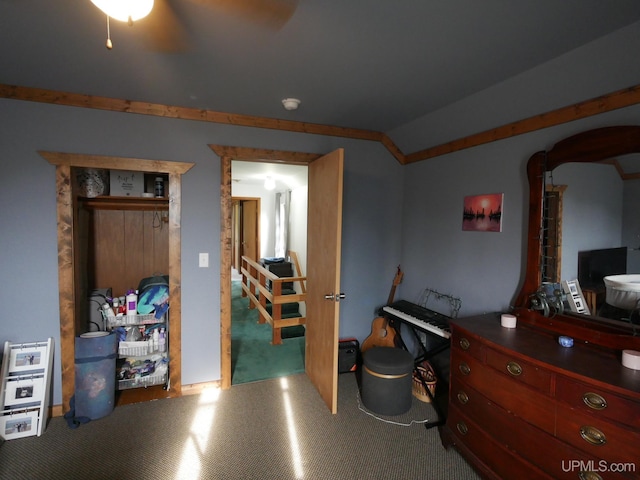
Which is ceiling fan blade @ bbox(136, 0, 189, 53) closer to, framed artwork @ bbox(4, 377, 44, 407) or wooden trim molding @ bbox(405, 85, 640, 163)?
wooden trim molding @ bbox(405, 85, 640, 163)

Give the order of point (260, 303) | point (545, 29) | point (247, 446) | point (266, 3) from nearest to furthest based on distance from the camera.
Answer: point (266, 3), point (545, 29), point (247, 446), point (260, 303)

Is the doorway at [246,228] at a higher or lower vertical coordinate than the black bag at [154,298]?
higher

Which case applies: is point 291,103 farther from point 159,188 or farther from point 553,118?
point 553,118

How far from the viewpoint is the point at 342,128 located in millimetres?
3082

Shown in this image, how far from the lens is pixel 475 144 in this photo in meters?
2.51

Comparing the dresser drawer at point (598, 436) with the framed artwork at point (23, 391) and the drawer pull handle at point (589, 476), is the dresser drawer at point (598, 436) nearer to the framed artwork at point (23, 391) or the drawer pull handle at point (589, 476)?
the drawer pull handle at point (589, 476)

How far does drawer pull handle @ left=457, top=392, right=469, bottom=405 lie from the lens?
6.33 feet

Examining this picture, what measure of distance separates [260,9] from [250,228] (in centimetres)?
597

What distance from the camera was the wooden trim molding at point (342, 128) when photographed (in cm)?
173

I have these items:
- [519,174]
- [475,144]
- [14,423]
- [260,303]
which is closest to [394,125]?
[475,144]

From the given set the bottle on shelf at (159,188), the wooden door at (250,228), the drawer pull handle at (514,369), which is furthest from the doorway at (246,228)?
the drawer pull handle at (514,369)

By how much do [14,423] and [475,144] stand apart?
3.97 meters

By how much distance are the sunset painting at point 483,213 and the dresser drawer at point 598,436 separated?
1.31 meters

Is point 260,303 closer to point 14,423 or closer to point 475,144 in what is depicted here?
point 14,423
